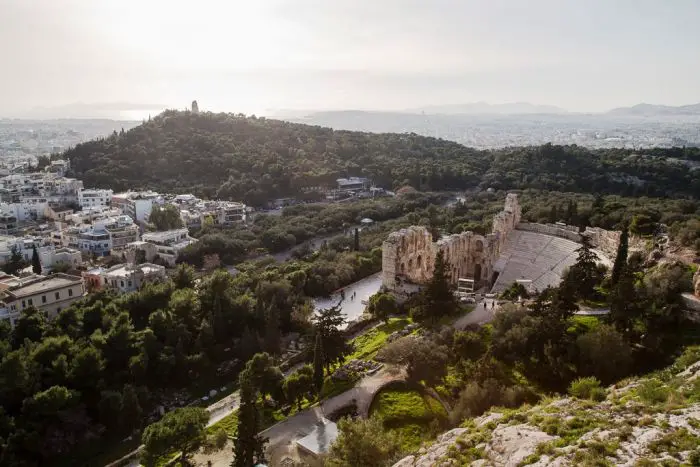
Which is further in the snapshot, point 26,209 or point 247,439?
point 26,209

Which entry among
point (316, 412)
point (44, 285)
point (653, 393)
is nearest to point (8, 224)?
point (44, 285)

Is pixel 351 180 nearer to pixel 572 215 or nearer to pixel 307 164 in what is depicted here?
pixel 307 164

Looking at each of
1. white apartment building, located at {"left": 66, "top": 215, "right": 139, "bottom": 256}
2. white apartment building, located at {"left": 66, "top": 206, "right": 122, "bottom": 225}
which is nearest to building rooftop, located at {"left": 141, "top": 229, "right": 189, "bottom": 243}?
white apartment building, located at {"left": 66, "top": 215, "right": 139, "bottom": 256}

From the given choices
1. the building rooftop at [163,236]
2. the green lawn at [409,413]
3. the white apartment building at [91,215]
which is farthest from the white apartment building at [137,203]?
the green lawn at [409,413]

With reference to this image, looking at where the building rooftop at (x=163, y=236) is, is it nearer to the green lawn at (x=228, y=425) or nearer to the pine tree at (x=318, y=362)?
the green lawn at (x=228, y=425)

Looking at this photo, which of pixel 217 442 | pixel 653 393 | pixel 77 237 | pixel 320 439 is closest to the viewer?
pixel 653 393

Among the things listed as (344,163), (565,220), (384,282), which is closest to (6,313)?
(384,282)

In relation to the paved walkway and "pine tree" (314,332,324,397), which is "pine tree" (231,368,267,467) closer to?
the paved walkway
